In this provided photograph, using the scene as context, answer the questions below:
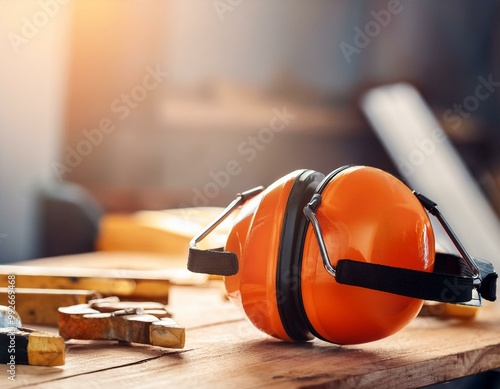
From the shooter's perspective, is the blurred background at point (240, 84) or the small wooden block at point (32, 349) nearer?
the small wooden block at point (32, 349)

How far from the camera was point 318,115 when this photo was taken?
4.54 meters

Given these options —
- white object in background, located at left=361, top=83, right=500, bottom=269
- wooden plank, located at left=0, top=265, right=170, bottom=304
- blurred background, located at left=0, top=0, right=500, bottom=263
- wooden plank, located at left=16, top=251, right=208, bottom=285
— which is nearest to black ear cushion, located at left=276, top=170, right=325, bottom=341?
wooden plank, located at left=0, top=265, right=170, bottom=304

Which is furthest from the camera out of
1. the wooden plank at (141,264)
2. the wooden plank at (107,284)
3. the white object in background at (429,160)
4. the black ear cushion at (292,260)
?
the white object in background at (429,160)

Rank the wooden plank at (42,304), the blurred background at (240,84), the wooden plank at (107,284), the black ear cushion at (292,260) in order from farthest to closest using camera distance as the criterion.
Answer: the blurred background at (240,84), the wooden plank at (107,284), the wooden plank at (42,304), the black ear cushion at (292,260)

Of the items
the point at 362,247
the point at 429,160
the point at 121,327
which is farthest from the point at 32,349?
the point at 429,160

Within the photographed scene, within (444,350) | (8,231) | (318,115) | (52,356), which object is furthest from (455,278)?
(318,115)

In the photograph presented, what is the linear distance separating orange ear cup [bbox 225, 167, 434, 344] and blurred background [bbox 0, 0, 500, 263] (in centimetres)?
342

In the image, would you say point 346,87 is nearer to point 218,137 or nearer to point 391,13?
point 391,13

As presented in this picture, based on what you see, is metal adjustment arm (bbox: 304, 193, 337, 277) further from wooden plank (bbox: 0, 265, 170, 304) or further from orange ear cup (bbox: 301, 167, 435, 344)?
wooden plank (bbox: 0, 265, 170, 304)

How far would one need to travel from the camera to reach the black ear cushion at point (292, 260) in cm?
95

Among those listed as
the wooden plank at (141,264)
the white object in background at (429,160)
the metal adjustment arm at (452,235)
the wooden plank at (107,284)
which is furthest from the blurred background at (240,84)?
the metal adjustment arm at (452,235)

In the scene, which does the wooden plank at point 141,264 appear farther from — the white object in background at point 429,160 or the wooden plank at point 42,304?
the white object in background at point 429,160

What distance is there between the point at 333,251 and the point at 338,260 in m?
0.02

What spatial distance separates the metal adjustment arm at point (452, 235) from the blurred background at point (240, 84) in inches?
134
